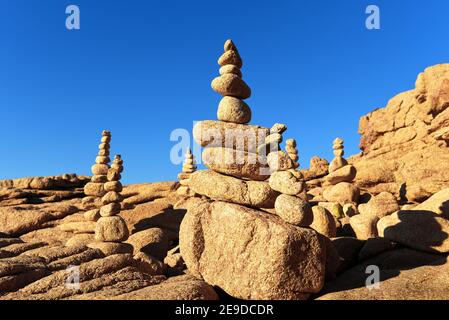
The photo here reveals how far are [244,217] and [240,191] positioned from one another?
1.10 m

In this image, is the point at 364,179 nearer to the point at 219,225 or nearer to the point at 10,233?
the point at 219,225

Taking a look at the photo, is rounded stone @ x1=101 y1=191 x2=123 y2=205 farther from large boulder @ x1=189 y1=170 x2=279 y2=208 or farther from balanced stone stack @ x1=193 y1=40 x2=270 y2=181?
large boulder @ x1=189 y1=170 x2=279 y2=208

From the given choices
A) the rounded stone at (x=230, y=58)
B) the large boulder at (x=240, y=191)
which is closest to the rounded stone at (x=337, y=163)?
the rounded stone at (x=230, y=58)

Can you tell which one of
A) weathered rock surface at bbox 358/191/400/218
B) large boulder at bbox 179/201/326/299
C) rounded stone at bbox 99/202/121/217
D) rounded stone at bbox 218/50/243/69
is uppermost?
rounded stone at bbox 218/50/243/69

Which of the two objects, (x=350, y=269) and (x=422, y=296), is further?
(x=350, y=269)

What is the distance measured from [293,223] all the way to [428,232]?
5967 millimetres

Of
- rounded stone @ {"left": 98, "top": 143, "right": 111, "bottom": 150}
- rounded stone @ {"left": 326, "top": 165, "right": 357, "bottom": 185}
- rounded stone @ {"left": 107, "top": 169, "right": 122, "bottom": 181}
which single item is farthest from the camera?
rounded stone @ {"left": 326, "top": 165, "right": 357, "bottom": 185}

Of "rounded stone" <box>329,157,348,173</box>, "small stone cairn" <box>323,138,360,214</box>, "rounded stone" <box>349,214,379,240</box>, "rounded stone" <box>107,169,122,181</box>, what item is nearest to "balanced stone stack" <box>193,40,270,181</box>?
"rounded stone" <box>349,214,379,240</box>

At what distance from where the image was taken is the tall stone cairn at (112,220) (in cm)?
1636

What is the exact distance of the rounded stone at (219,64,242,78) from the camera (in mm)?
11984

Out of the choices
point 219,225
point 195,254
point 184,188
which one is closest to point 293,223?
point 219,225

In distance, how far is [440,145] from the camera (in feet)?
81.9

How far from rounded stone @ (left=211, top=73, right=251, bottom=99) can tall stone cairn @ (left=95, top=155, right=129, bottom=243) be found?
8.67 m
